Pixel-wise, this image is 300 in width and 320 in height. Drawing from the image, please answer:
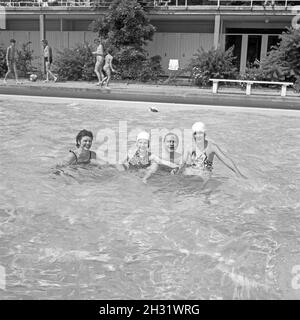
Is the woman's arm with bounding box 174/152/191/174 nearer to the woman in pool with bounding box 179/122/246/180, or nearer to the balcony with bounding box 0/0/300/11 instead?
the woman in pool with bounding box 179/122/246/180

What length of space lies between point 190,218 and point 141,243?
978 millimetres


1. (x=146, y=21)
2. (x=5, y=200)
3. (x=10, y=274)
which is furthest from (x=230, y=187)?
(x=146, y=21)

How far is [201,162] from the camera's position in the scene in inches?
253

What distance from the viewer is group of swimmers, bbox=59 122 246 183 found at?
6.41 metres

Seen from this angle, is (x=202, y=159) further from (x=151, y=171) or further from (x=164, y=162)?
(x=151, y=171)

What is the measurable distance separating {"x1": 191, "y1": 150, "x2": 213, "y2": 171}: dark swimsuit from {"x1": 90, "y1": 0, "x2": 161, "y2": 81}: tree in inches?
496

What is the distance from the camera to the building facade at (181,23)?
19203 millimetres

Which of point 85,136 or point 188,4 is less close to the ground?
point 188,4

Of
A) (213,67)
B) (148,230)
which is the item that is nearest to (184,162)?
(148,230)

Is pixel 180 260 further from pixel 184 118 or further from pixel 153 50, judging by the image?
pixel 153 50

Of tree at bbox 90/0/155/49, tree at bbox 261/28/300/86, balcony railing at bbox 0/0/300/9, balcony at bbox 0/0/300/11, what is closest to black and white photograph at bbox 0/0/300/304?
tree at bbox 261/28/300/86

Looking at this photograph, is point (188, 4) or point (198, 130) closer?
point (198, 130)

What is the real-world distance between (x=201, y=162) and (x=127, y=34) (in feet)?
43.9

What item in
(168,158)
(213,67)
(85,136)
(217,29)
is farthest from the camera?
(217,29)
